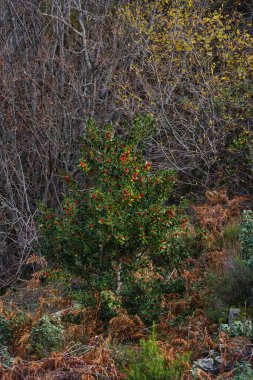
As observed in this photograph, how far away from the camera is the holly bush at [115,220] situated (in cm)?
601

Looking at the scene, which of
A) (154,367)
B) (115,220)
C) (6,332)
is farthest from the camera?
(115,220)

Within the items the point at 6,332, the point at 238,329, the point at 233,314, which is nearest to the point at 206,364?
the point at 238,329

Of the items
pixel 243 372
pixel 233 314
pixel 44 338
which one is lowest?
pixel 233 314

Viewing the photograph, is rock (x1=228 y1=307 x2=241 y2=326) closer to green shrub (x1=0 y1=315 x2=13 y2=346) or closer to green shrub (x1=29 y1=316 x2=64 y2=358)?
green shrub (x1=29 y1=316 x2=64 y2=358)

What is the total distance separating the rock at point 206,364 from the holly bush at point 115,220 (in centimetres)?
140

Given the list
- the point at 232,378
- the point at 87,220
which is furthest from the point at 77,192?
the point at 232,378

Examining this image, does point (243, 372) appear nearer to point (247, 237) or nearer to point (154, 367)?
point (154, 367)

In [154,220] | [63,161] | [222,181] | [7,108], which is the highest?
[154,220]

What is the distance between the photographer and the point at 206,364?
4.92m

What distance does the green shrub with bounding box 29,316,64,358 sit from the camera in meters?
5.38

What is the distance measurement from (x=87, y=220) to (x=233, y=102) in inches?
179

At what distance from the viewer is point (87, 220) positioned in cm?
613

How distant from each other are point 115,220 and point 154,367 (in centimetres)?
164

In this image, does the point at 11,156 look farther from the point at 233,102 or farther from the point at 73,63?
the point at 233,102
